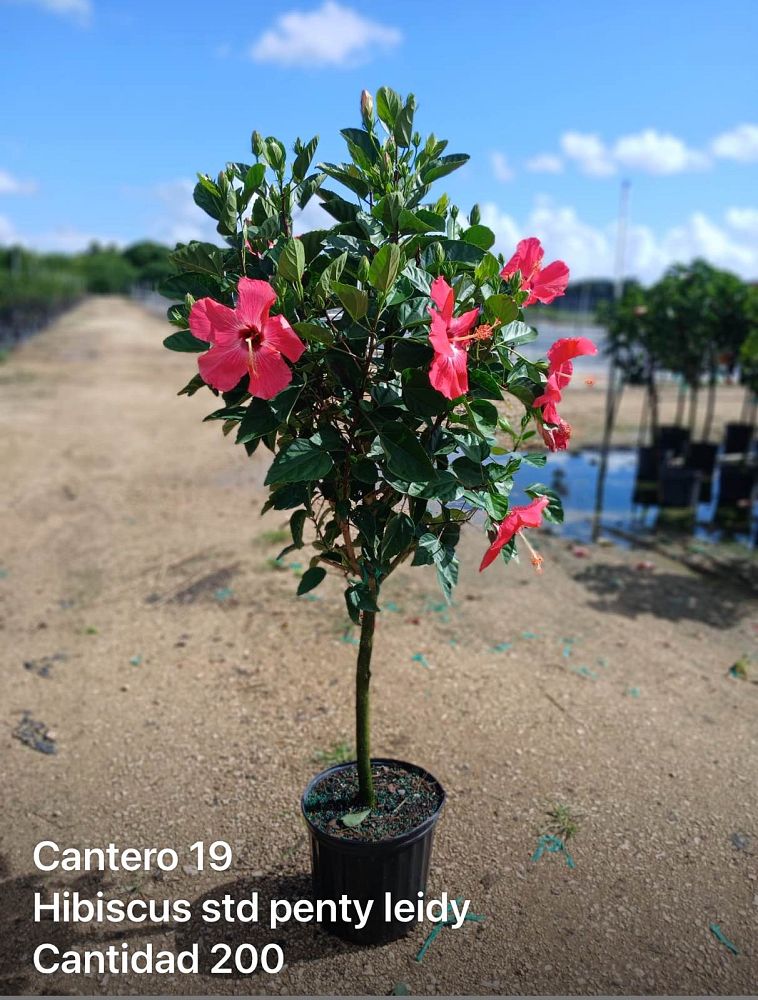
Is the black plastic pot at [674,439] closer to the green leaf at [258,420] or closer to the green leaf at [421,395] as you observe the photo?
the green leaf at [421,395]

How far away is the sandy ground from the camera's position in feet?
7.77

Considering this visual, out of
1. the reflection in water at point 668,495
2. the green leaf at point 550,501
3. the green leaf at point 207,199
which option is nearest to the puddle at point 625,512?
the reflection in water at point 668,495

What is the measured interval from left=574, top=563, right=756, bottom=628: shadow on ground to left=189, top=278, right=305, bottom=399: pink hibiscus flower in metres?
3.75

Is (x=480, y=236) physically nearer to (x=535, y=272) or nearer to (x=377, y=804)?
(x=535, y=272)

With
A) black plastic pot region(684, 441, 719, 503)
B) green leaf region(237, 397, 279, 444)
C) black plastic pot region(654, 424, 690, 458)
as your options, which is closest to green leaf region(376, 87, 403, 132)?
green leaf region(237, 397, 279, 444)

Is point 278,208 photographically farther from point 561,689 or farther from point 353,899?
point 561,689

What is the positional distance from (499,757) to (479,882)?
72 cm

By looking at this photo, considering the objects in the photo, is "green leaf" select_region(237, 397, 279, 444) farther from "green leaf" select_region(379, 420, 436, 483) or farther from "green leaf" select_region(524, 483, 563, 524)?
"green leaf" select_region(524, 483, 563, 524)

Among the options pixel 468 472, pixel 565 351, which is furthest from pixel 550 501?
pixel 565 351

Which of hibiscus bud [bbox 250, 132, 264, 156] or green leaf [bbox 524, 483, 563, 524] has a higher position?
hibiscus bud [bbox 250, 132, 264, 156]

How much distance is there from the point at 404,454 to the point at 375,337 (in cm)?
25

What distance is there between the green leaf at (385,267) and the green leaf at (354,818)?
5.00ft

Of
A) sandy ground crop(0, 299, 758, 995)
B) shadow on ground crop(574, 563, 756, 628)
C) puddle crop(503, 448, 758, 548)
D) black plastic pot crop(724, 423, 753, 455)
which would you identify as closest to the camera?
sandy ground crop(0, 299, 758, 995)

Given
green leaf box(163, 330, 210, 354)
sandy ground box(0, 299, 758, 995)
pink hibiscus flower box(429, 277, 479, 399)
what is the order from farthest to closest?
sandy ground box(0, 299, 758, 995)
green leaf box(163, 330, 210, 354)
pink hibiscus flower box(429, 277, 479, 399)
